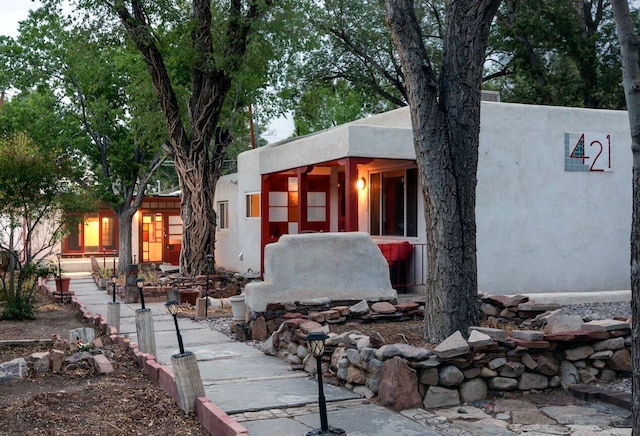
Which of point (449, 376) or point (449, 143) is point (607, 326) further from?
point (449, 143)

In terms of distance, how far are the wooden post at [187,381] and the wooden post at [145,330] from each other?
7.18ft

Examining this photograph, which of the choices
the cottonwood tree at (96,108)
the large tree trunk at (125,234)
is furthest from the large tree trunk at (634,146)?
the large tree trunk at (125,234)

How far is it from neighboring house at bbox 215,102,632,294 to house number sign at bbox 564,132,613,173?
21mm

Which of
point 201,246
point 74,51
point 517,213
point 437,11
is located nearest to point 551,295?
point 517,213

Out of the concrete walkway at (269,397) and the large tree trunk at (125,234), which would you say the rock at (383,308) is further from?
the large tree trunk at (125,234)

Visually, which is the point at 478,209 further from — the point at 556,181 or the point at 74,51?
the point at 74,51

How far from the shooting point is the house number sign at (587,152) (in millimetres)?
14297

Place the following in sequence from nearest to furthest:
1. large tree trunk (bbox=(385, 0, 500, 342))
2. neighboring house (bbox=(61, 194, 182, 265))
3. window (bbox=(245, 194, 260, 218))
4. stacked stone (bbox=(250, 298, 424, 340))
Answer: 1. large tree trunk (bbox=(385, 0, 500, 342))
2. stacked stone (bbox=(250, 298, 424, 340))
3. window (bbox=(245, 194, 260, 218))
4. neighboring house (bbox=(61, 194, 182, 265))

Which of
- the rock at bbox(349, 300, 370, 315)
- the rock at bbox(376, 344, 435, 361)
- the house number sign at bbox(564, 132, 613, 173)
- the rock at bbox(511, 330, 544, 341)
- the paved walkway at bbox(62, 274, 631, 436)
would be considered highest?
the house number sign at bbox(564, 132, 613, 173)

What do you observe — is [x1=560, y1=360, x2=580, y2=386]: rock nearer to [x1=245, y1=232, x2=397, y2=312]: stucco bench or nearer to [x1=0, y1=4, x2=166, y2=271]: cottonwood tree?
[x1=245, y1=232, x2=397, y2=312]: stucco bench

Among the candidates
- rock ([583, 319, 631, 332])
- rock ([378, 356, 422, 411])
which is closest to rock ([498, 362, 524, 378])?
rock ([378, 356, 422, 411])

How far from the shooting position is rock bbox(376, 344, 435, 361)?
6664mm

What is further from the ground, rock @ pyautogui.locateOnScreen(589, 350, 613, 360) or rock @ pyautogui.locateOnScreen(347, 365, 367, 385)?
rock @ pyautogui.locateOnScreen(589, 350, 613, 360)

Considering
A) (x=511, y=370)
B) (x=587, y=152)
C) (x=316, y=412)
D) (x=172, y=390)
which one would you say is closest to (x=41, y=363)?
(x=172, y=390)
